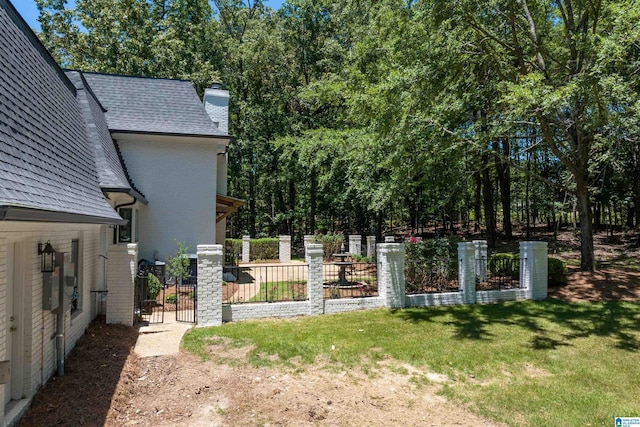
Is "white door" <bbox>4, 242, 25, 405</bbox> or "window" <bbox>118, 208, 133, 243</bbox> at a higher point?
"window" <bbox>118, 208, 133, 243</bbox>

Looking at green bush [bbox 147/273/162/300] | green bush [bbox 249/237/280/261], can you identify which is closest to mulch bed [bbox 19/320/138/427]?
green bush [bbox 147/273/162/300]

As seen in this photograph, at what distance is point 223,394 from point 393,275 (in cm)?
566

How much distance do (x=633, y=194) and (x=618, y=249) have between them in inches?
176

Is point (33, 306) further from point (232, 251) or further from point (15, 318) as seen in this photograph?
point (232, 251)

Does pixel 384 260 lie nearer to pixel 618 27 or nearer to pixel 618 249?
pixel 618 27

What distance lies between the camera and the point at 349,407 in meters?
4.95

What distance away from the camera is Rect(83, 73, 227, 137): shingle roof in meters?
13.6

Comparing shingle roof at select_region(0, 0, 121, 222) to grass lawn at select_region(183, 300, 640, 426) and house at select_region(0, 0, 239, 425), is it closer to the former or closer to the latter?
house at select_region(0, 0, 239, 425)

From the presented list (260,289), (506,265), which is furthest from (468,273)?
(260,289)

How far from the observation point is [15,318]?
448cm

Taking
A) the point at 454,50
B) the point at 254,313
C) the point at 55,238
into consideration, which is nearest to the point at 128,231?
the point at 254,313

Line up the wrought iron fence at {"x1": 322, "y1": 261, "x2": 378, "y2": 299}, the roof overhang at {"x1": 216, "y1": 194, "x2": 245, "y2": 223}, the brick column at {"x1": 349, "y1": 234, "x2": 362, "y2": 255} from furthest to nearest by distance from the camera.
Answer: the brick column at {"x1": 349, "y1": 234, "x2": 362, "y2": 255} → the roof overhang at {"x1": 216, "y1": 194, "x2": 245, "y2": 223} → the wrought iron fence at {"x1": 322, "y1": 261, "x2": 378, "y2": 299}

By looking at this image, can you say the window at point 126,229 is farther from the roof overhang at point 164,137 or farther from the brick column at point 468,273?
the brick column at point 468,273

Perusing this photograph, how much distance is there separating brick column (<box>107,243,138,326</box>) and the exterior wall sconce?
2.87 metres
